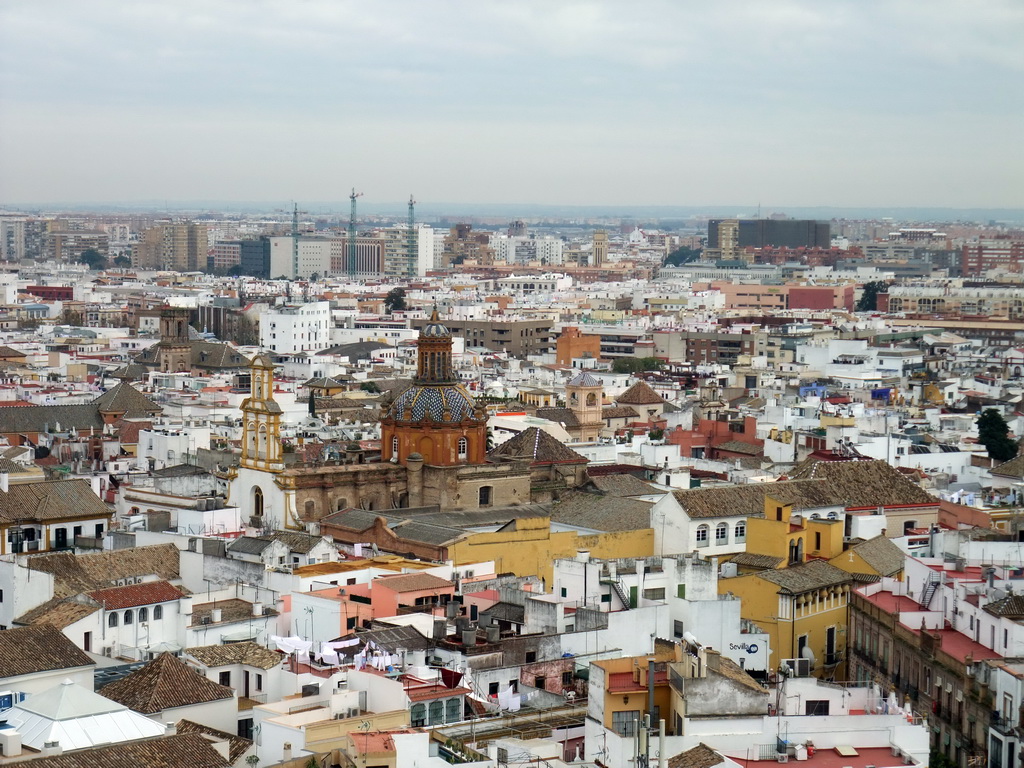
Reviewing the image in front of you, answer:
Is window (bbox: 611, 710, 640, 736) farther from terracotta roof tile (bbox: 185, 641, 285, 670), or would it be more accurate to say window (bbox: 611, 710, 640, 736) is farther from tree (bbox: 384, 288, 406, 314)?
tree (bbox: 384, 288, 406, 314)

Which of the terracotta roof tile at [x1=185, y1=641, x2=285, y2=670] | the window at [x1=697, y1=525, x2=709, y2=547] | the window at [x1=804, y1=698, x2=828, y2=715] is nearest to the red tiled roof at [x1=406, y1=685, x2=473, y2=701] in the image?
the terracotta roof tile at [x1=185, y1=641, x2=285, y2=670]

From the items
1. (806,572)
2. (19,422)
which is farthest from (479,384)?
(806,572)

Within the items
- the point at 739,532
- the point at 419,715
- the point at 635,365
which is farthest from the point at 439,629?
the point at 635,365

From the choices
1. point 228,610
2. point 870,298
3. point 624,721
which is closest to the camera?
point 624,721

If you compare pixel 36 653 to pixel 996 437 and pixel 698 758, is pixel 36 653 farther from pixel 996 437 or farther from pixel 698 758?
pixel 996 437

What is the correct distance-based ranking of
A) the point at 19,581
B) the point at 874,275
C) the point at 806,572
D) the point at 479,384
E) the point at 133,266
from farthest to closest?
the point at 133,266, the point at 874,275, the point at 479,384, the point at 806,572, the point at 19,581

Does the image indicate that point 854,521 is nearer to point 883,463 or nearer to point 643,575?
point 883,463

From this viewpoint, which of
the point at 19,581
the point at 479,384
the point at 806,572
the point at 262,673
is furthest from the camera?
the point at 479,384
